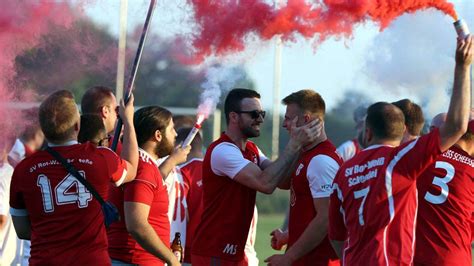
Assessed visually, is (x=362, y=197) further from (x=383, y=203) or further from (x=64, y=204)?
(x=64, y=204)

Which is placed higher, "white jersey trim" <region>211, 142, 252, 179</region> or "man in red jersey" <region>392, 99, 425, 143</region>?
"man in red jersey" <region>392, 99, 425, 143</region>

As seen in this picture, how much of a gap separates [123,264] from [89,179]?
112 cm

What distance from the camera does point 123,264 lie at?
23.7ft

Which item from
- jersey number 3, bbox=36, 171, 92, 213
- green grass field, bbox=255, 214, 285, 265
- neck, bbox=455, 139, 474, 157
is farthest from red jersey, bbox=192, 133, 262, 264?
green grass field, bbox=255, 214, 285, 265

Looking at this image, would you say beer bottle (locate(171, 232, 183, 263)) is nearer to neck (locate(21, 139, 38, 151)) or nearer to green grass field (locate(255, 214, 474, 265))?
neck (locate(21, 139, 38, 151))

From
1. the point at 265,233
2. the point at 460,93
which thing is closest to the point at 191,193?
Result: the point at 460,93

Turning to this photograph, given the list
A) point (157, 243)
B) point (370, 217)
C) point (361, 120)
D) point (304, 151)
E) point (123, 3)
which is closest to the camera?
point (370, 217)

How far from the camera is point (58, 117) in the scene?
6406mm

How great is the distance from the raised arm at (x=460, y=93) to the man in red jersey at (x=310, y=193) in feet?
4.70

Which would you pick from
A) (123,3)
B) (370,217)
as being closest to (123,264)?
(370,217)

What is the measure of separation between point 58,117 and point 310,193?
2042mm

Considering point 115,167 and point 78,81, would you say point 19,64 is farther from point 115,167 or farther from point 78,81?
point 115,167

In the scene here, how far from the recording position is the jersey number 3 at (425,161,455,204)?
7180 mm

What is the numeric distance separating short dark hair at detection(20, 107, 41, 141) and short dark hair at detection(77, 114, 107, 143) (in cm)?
341
